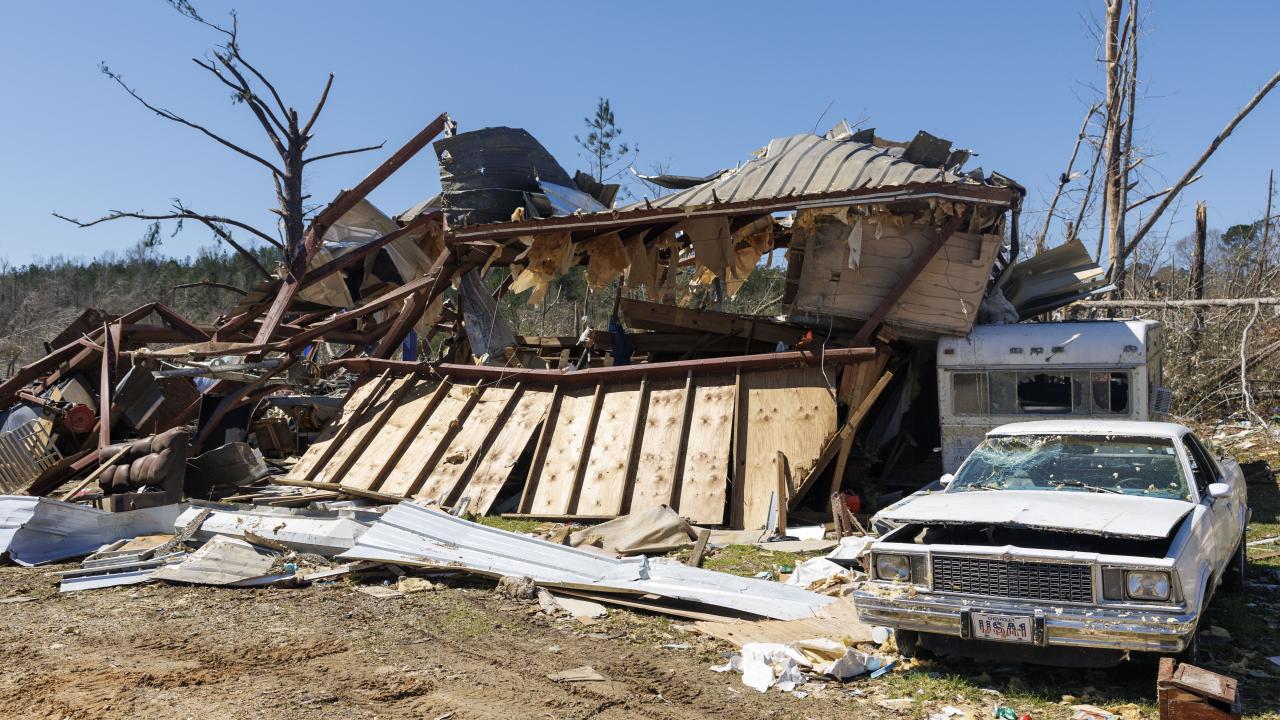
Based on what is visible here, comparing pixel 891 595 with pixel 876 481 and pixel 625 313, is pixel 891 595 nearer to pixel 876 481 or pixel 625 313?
pixel 876 481

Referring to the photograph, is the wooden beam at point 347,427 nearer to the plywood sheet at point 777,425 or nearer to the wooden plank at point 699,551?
the plywood sheet at point 777,425

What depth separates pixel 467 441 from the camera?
12.7 meters

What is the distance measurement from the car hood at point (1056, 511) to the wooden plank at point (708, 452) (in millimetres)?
4113

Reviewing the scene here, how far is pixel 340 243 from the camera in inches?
837

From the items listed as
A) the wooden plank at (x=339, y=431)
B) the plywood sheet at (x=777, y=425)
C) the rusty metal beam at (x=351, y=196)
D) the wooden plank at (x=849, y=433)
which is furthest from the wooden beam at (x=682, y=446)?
the rusty metal beam at (x=351, y=196)

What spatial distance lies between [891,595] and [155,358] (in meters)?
12.0

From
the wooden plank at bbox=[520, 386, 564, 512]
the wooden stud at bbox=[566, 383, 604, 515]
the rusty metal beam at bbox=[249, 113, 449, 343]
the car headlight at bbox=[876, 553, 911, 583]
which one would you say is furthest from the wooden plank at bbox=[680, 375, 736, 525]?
the rusty metal beam at bbox=[249, 113, 449, 343]

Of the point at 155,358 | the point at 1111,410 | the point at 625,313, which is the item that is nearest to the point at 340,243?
the point at 155,358

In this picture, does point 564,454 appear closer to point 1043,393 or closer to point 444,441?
point 444,441

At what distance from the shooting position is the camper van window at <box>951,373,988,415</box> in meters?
11.0

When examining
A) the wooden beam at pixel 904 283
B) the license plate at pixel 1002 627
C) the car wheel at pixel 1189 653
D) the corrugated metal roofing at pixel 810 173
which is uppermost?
the corrugated metal roofing at pixel 810 173

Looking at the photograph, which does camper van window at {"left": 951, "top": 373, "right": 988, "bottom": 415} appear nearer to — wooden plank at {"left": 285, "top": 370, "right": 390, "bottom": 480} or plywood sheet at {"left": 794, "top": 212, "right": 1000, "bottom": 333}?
plywood sheet at {"left": 794, "top": 212, "right": 1000, "bottom": 333}

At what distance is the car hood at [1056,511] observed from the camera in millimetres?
5434

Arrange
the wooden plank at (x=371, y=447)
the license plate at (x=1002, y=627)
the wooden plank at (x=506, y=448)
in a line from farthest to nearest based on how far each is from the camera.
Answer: the wooden plank at (x=371, y=447), the wooden plank at (x=506, y=448), the license plate at (x=1002, y=627)
